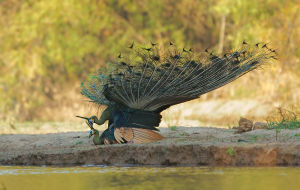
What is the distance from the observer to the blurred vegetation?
19.7 meters

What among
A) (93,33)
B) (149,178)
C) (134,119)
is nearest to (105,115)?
(134,119)

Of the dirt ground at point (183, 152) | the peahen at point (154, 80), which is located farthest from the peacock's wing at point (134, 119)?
the dirt ground at point (183, 152)

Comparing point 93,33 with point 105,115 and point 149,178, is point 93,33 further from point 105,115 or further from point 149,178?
point 149,178

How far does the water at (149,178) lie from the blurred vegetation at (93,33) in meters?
11.2

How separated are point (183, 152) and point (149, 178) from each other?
1.24m

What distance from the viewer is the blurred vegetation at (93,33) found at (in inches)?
775

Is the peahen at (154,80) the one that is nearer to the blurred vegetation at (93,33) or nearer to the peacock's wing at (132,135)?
the peacock's wing at (132,135)

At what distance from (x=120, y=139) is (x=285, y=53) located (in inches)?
409

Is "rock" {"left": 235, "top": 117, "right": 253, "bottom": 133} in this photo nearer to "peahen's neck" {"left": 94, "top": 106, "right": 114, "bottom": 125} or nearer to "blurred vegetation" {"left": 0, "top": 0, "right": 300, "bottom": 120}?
"peahen's neck" {"left": 94, "top": 106, "right": 114, "bottom": 125}

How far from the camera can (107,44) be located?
24.7 meters

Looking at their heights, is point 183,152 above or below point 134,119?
below

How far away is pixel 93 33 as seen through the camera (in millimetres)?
24516

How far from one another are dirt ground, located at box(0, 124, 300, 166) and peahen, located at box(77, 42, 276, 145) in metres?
0.43

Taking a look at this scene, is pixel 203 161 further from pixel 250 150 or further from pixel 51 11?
pixel 51 11
